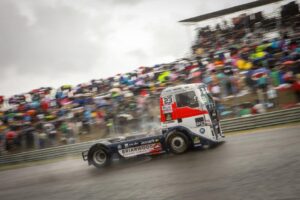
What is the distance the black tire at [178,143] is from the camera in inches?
449

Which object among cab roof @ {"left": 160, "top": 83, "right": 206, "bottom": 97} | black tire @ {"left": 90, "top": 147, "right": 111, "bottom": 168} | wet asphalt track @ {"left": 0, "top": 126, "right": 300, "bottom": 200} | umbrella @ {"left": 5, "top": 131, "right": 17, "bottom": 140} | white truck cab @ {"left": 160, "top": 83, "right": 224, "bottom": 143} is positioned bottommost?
wet asphalt track @ {"left": 0, "top": 126, "right": 300, "bottom": 200}

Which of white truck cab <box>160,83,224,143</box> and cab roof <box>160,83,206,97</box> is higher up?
cab roof <box>160,83,206,97</box>

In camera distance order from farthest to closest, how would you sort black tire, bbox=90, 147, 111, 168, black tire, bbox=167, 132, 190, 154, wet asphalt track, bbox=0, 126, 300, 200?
black tire, bbox=90, 147, 111, 168 < black tire, bbox=167, 132, 190, 154 < wet asphalt track, bbox=0, 126, 300, 200

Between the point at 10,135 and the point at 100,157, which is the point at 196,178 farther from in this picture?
the point at 10,135

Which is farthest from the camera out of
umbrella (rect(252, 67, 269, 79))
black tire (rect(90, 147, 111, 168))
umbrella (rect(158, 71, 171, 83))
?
umbrella (rect(158, 71, 171, 83))

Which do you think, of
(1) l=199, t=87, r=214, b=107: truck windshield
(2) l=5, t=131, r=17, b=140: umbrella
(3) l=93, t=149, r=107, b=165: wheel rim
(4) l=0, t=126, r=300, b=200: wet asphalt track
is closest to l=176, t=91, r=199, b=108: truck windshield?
(1) l=199, t=87, r=214, b=107: truck windshield

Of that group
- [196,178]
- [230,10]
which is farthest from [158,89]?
[196,178]

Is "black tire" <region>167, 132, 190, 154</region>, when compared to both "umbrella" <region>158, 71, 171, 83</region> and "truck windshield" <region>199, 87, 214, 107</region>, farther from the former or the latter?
"umbrella" <region>158, 71, 171, 83</region>

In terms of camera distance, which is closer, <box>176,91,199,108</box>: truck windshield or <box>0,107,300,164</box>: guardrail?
<box>176,91,199,108</box>: truck windshield

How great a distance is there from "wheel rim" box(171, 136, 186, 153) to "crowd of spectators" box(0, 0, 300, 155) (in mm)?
2864

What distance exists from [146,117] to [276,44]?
7428 mm

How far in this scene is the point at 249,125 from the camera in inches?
599

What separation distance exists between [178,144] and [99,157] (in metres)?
2.67

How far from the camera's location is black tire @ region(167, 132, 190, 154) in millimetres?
11406
